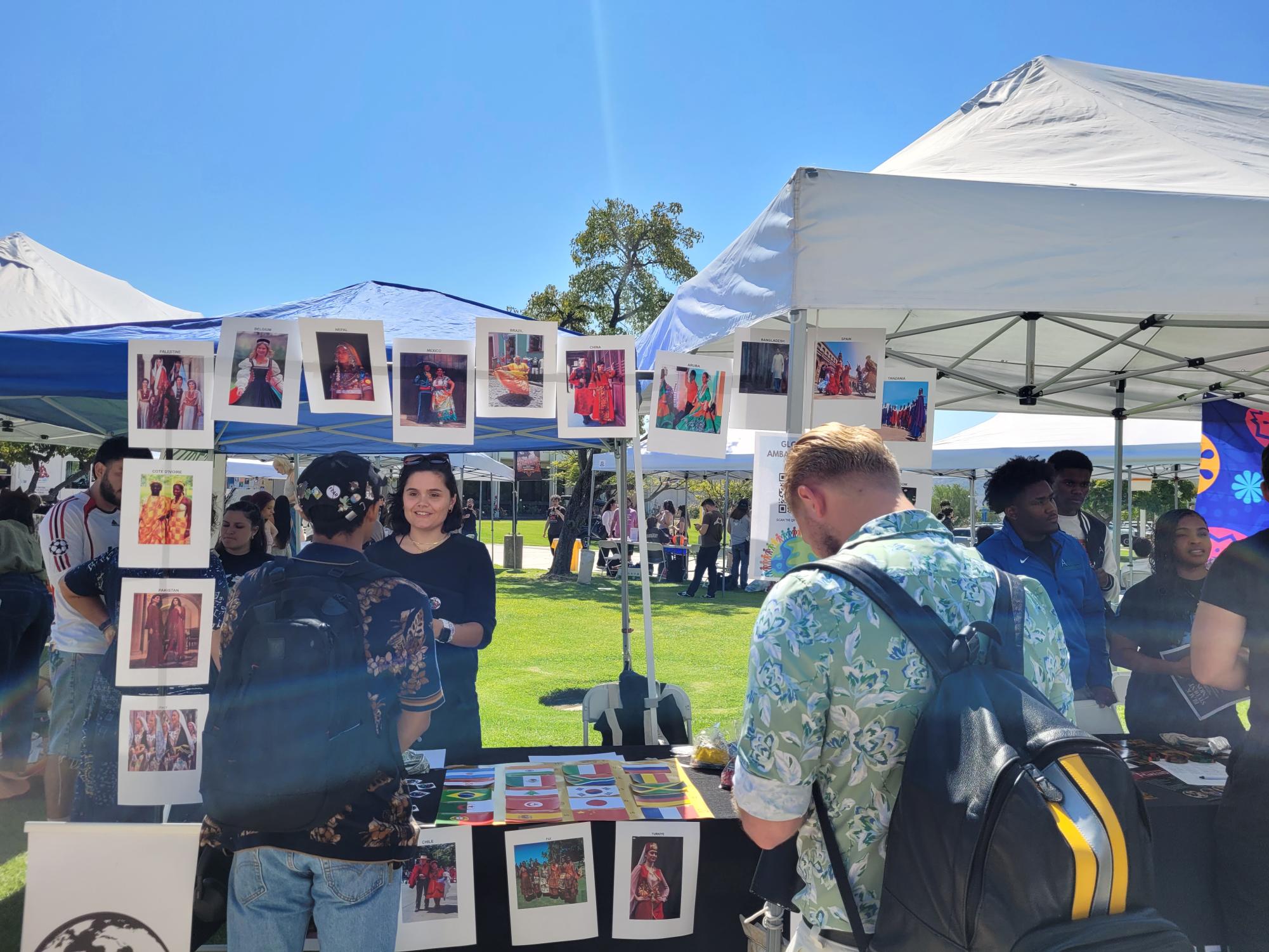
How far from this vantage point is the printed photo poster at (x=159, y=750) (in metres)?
2.48

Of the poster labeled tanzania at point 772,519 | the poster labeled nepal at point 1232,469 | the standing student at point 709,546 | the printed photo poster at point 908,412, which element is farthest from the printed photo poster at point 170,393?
Result: the standing student at point 709,546

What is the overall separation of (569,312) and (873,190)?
14.4 m

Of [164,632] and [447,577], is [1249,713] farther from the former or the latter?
[164,632]

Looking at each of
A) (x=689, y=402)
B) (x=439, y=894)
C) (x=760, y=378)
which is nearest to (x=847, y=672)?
(x=439, y=894)

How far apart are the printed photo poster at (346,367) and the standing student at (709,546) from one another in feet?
35.5

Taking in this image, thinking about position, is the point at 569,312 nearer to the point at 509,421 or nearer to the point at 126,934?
the point at 509,421

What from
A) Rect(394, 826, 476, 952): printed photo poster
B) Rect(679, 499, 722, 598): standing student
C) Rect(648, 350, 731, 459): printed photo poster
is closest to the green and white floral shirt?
Rect(394, 826, 476, 952): printed photo poster

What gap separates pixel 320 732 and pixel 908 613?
3.69 feet

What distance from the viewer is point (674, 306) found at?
12.0ft

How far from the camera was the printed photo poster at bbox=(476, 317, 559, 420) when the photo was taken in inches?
111

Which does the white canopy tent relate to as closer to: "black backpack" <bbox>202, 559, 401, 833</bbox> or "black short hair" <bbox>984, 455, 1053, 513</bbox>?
"black short hair" <bbox>984, 455, 1053, 513</bbox>

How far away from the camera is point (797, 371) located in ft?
8.28

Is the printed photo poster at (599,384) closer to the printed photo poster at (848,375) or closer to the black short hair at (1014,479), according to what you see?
the printed photo poster at (848,375)

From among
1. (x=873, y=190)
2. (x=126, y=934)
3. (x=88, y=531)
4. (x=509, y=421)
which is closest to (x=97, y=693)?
(x=88, y=531)
